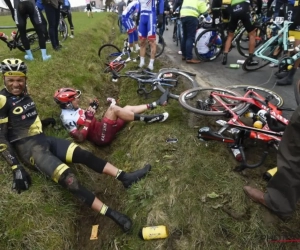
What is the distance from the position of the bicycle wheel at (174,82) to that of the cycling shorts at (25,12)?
3823mm

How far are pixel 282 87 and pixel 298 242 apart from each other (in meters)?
4.13

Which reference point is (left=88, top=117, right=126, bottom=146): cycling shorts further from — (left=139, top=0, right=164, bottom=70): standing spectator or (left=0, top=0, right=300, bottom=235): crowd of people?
(left=139, top=0, right=164, bottom=70): standing spectator

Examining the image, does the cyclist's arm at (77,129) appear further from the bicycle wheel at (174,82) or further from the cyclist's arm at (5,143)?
the bicycle wheel at (174,82)

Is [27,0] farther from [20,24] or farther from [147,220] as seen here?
[147,220]

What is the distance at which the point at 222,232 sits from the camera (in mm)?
3096

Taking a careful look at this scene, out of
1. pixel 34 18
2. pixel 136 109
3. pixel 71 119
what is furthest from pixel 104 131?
pixel 34 18

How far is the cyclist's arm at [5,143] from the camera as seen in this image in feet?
11.7

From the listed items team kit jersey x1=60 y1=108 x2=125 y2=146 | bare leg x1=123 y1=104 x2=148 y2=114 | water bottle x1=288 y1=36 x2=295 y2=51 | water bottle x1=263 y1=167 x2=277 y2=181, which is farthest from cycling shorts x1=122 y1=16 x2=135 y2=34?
water bottle x1=263 y1=167 x2=277 y2=181

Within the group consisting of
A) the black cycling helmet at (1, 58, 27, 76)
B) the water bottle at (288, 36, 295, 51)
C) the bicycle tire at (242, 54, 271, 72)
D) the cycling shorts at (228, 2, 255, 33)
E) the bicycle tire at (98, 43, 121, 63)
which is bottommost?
the bicycle tire at (98, 43, 121, 63)

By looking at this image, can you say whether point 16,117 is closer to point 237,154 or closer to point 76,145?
point 76,145

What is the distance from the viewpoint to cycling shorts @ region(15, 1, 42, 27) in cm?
680

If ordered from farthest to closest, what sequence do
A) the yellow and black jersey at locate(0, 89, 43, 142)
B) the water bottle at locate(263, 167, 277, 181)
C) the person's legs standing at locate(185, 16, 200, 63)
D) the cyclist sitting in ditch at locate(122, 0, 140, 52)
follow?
the cyclist sitting in ditch at locate(122, 0, 140, 52), the person's legs standing at locate(185, 16, 200, 63), the yellow and black jersey at locate(0, 89, 43, 142), the water bottle at locate(263, 167, 277, 181)

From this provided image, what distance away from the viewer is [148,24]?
7348 mm

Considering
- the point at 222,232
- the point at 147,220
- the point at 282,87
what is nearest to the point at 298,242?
the point at 222,232
